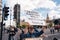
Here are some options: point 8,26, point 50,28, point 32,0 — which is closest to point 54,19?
point 50,28

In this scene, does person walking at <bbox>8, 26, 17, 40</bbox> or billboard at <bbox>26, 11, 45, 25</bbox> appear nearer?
person walking at <bbox>8, 26, 17, 40</bbox>

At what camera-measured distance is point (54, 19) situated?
283 inches

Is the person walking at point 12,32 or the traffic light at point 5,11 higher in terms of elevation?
the traffic light at point 5,11

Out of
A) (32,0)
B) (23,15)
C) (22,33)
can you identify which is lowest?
(22,33)

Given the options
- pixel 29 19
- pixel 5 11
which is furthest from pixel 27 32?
pixel 5 11

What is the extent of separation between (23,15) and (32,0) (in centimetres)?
56

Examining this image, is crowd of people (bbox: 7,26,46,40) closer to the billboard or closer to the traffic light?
the billboard

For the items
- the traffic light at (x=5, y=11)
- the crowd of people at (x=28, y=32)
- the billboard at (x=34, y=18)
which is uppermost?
the traffic light at (x=5, y=11)

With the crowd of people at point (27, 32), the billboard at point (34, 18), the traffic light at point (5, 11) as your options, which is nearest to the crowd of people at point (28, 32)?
the crowd of people at point (27, 32)

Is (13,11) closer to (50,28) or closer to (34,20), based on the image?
(34,20)

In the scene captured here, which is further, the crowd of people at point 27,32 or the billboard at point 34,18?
the billboard at point 34,18

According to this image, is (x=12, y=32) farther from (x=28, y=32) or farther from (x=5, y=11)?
(x=5, y=11)

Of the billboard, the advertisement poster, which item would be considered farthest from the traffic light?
the billboard

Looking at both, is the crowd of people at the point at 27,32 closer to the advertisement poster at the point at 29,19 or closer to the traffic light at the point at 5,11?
the advertisement poster at the point at 29,19
